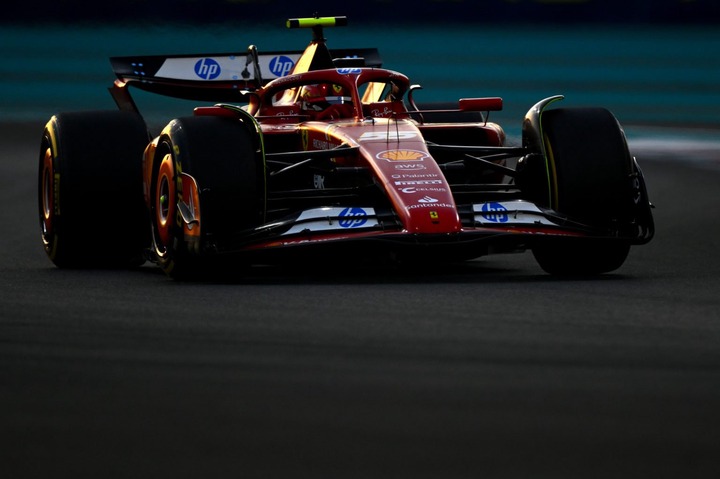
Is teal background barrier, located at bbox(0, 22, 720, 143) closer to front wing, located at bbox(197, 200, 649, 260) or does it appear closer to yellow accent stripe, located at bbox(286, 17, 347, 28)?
yellow accent stripe, located at bbox(286, 17, 347, 28)

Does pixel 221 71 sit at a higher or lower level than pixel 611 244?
higher

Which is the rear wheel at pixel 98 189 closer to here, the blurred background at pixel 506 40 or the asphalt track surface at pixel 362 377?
the asphalt track surface at pixel 362 377

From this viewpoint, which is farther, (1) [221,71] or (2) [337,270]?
(1) [221,71]

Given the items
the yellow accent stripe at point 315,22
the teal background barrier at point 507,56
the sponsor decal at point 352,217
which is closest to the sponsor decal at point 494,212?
A: the sponsor decal at point 352,217

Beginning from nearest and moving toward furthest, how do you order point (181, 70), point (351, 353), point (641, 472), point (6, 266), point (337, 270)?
point (641, 472), point (351, 353), point (337, 270), point (6, 266), point (181, 70)

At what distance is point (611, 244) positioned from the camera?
9117 millimetres

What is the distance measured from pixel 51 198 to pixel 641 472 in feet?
23.5

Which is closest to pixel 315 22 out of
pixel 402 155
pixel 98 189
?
pixel 98 189

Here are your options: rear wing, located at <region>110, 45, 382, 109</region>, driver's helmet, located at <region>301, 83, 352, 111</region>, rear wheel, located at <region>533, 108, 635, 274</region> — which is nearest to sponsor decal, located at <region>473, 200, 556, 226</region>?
rear wheel, located at <region>533, 108, 635, 274</region>

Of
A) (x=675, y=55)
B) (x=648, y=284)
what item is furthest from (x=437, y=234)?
(x=675, y=55)

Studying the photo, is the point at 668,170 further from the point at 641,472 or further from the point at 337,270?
the point at 641,472

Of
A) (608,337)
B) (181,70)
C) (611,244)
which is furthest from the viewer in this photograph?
(181,70)

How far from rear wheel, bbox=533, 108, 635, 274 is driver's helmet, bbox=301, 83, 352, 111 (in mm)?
1751

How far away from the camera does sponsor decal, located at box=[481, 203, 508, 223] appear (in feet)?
28.3
